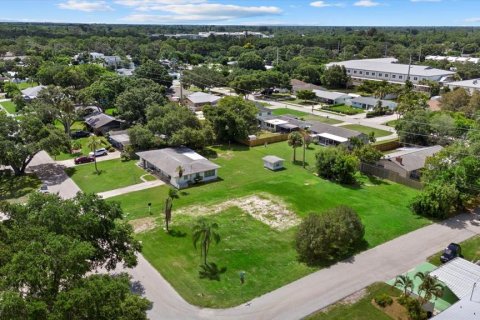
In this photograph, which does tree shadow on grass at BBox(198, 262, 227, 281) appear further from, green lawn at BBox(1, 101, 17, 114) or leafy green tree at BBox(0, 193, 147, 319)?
green lawn at BBox(1, 101, 17, 114)

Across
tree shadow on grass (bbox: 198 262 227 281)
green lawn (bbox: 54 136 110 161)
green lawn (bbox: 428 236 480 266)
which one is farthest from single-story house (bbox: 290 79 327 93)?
tree shadow on grass (bbox: 198 262 227 281)

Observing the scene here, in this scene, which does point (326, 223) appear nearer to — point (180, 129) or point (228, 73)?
point (180, 129)

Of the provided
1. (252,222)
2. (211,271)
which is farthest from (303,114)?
(211,271)

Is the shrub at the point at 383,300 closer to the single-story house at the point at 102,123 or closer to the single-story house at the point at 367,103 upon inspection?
the single-story house at the point at 102,123

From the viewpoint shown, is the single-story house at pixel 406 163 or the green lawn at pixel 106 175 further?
the single-story house at pixel 406 163

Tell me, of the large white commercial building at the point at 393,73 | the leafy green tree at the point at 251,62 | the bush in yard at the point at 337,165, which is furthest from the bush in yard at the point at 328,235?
the leafy green tree at the point at 251,62

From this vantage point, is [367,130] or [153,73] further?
[153,73]

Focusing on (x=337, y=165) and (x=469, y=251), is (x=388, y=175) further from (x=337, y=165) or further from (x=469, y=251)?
(x=469, y=251)
